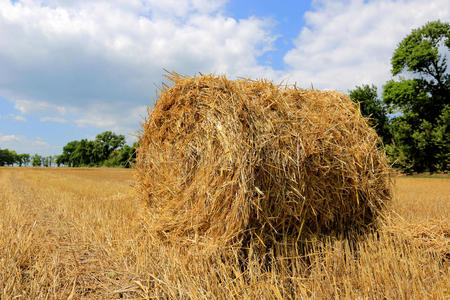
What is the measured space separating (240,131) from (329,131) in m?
1.40

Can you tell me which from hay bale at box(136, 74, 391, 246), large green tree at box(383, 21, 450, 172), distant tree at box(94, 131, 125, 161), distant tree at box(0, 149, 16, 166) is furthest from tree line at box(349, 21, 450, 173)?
distant tree at box(0, 149, 16, 166)

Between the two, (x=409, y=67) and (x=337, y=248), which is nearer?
(x=337, y=248)

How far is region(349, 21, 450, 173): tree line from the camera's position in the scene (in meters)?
20.1

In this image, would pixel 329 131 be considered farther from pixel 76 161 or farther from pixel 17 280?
pixel 76 161

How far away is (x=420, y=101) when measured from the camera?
22812 mm

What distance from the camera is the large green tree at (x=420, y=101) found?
805 inches

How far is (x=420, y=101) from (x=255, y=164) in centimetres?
2670

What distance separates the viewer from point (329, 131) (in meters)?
3.40

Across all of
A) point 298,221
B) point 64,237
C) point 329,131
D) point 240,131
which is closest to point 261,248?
point 298,221

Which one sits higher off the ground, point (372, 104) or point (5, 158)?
point (372, 104)

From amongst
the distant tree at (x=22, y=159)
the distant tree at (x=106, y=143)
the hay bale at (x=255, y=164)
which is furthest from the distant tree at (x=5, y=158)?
the hay bale at (x=255, y=164)

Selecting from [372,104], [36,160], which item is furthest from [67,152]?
[372,104]

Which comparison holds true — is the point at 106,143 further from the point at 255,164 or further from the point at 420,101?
the point at 255,164

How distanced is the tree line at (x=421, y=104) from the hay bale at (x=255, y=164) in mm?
19846
